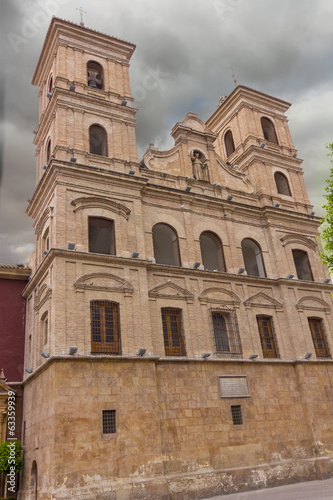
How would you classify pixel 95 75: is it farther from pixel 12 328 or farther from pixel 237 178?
pixel 12 328

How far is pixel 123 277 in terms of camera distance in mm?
18281

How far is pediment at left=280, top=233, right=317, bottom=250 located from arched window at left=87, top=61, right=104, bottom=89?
40.8 feet

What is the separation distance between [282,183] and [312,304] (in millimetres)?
8072

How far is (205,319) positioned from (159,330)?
93.5 inches

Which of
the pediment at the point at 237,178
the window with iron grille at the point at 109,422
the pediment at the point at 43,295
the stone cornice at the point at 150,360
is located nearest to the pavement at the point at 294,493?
the window with iron grille at the point at 109,422

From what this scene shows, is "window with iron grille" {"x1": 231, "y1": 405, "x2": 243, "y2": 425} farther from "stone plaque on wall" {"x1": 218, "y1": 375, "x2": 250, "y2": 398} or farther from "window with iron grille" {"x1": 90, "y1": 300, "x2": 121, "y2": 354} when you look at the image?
"window with iron grille" {"x1": 90, "y1": 300, "x2": 121, "y2": 354}

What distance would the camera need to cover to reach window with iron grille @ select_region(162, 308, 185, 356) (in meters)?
18.5

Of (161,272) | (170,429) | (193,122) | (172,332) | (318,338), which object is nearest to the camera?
(170,429)

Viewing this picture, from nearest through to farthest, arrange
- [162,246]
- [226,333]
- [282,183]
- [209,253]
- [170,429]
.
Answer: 1. [170,429]
2. [226,333]
3. [162,246]
4. [209,253]
5. [282,183]

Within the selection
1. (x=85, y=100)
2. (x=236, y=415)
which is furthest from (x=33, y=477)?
(x=85, y=100)

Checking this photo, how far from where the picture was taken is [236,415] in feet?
60.4

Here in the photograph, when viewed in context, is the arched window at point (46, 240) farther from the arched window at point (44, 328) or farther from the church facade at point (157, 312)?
the arched window at point (44, 328)

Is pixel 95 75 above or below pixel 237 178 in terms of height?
above

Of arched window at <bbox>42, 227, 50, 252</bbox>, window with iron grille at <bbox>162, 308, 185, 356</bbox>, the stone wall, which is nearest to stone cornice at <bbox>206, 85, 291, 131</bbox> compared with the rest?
arched window at <bbox>42, 227, 50, 252</bbox>
